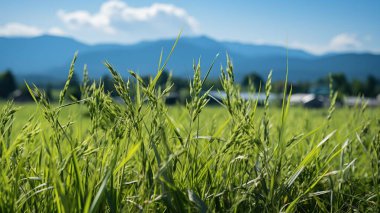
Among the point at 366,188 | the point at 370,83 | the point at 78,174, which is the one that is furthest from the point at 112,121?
the point at 370,83

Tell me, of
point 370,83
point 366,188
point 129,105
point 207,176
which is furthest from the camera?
point 370,83

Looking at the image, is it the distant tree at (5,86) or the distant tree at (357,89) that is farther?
the distant tree at (5,86)

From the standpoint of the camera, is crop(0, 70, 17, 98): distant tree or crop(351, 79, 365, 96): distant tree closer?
crop(351, 79, 365, 96): distant tree

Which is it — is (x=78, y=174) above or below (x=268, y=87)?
below

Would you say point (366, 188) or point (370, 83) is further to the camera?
point (370, 83)

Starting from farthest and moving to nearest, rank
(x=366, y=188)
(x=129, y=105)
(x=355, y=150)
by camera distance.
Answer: (x=355, y=150) → (x=366, y=188) → (x=129, y=105)

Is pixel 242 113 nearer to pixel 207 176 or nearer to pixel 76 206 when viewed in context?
pixel 207 176

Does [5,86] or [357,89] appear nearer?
[357,89]

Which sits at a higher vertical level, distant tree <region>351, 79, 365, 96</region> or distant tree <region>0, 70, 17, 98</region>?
distant tree <region>351, 79, 365, 96</region>

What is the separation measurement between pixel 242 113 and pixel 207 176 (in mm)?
366

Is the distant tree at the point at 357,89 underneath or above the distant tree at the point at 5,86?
above

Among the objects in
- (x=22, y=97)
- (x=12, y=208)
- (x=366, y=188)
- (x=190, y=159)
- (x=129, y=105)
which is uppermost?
(x=129, y=105)

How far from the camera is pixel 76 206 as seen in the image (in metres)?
1.26

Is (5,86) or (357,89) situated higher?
(357,89)
